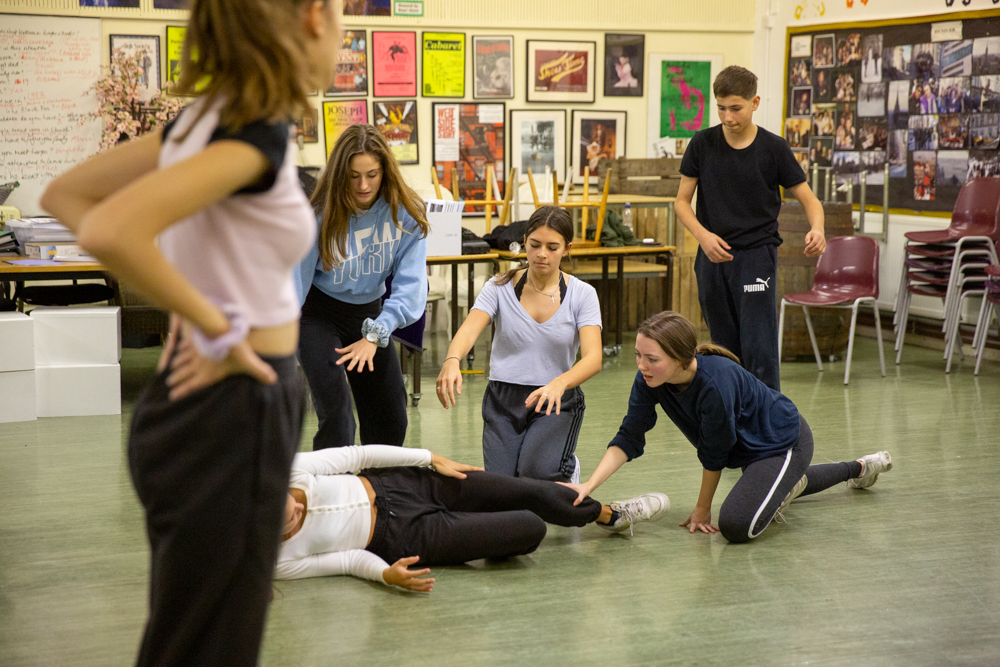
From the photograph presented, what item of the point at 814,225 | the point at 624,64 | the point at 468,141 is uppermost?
the point at 624,64

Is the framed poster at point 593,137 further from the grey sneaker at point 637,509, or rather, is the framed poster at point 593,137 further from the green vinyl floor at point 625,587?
the grey sneaker at point 637,509

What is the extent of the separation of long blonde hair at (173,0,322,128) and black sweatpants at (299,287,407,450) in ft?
6.42

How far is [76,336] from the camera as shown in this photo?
5027 millimetres

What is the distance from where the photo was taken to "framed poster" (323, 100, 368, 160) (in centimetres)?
797

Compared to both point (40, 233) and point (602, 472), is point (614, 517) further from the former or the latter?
point (40, 233)

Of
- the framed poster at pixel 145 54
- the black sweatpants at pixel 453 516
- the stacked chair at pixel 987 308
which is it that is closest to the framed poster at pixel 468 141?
the framed poster at pixel 145 54

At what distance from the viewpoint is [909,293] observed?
6.60m

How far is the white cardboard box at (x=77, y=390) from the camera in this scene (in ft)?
16.4

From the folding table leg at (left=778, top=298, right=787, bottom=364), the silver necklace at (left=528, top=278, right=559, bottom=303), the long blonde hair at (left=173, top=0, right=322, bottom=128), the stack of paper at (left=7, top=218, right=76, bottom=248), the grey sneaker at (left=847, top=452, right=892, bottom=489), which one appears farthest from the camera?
the folding table leg at (left=778, top=298, right=787, bottom=364)

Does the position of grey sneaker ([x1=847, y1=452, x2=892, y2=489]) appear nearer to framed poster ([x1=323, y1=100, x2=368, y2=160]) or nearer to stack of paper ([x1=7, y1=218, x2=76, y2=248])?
stack of paper ([x1=7, y1=218, x2=76, y2=248])

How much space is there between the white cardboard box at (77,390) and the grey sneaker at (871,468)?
3512 mm

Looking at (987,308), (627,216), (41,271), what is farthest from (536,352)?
(627,216)

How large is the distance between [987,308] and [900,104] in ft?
6.10

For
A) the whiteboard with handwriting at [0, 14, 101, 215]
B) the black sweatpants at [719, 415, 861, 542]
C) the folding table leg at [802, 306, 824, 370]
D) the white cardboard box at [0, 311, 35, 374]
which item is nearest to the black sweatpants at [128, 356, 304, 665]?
the black sweatpants at [719, 415, 861, 542]
